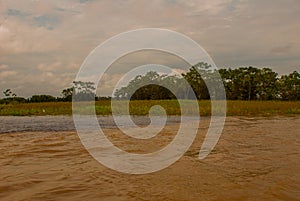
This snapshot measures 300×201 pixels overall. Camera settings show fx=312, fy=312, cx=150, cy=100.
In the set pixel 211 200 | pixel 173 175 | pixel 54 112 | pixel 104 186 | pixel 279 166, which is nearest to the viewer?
pixel 211 200

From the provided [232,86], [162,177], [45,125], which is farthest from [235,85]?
[162,177]

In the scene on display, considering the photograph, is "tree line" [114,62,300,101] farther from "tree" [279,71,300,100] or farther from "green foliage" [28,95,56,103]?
"green foliage" [28,95,56,103]

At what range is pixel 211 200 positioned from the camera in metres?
3.12

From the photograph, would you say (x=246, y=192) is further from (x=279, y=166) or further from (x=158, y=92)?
(x=158, y=92)

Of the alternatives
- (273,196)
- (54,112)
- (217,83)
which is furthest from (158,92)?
(273,196)

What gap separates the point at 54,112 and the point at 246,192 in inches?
746

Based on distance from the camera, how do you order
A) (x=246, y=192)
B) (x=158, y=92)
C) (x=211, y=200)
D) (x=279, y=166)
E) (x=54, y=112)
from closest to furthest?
(x=211, y=200), (x=246, y=192), (x=279, y=166), (x=54, y=112), (x=158, y=92)

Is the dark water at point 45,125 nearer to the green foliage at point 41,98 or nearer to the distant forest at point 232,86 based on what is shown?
the green foliage at point 41,98

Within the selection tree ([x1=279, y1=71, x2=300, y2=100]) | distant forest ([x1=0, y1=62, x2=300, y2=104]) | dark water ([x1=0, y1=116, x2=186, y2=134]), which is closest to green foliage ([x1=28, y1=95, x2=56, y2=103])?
distant forest ([x1=0, y1=62, x2=300, y2=104])

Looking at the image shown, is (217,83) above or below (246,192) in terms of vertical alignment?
above

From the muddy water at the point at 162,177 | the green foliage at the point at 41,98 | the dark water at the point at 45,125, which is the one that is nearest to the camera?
the muddy water at the point at 162,177

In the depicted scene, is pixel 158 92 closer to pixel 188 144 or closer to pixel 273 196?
pixel 188 144

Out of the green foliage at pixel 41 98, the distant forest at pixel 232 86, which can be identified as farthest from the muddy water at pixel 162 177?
the distant forest at pixel 232 86

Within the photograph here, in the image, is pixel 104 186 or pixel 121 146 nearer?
pixel 104 186
